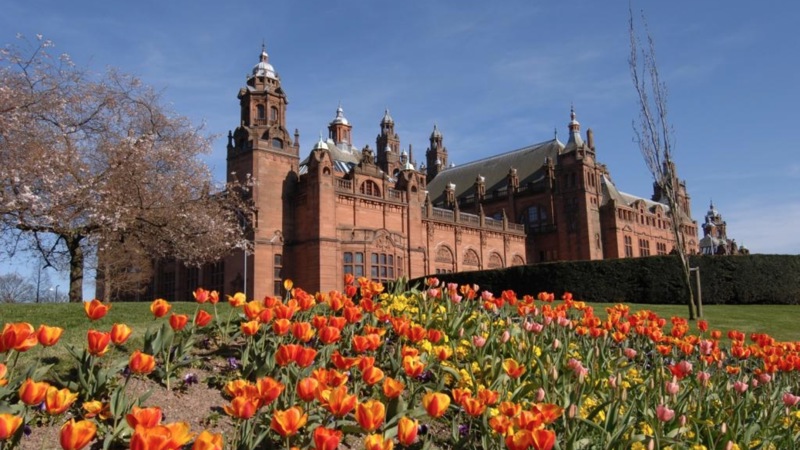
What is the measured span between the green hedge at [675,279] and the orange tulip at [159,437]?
2875cm

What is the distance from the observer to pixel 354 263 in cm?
3762

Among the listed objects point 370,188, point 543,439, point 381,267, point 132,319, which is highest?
point 370,188

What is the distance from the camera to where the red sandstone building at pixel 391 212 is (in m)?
36.4

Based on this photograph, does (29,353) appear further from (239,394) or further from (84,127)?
(84,127)

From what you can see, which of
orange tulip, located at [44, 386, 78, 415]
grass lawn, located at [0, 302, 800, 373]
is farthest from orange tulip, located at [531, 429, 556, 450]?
grass lawn, located at [0, 302, 800, 373]

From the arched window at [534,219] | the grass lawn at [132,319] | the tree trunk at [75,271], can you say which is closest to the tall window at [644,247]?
the arched window at [534,219]

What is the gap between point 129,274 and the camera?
45.1 meters

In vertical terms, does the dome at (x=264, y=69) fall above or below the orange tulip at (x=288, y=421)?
above

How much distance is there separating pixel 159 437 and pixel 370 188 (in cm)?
3811

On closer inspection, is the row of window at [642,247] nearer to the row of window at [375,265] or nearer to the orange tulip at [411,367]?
the row of window at [375,265]

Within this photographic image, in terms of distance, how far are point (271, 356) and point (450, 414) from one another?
6.37ft

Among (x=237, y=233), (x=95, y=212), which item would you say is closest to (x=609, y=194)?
(x=237, y=233)

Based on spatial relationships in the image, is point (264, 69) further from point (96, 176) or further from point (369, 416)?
point (369, 416)

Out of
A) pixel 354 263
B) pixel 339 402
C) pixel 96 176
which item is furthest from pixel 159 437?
pixel 354 263
